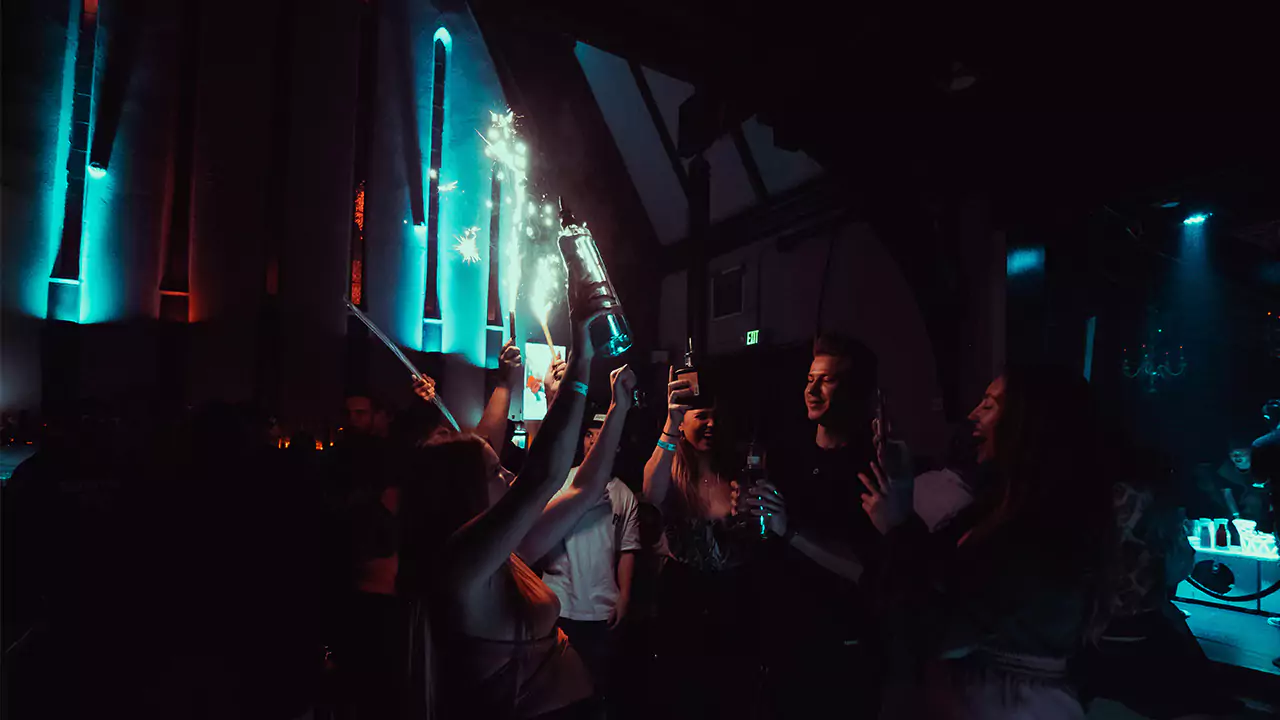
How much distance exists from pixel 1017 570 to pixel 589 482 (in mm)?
1283

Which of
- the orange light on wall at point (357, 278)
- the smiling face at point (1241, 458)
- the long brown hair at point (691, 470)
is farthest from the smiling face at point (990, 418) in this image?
the orange light on wall at point (357, 278)

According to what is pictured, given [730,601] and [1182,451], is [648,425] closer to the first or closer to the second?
[730,601]

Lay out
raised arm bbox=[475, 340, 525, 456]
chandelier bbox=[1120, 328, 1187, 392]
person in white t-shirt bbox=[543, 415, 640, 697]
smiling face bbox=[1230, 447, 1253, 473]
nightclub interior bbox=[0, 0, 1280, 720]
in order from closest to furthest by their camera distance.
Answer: nightclub interior bbox=[0, 0, 1280, 720]
raised arm bbox=[475, 340, 525, 456]
person in white t-shirt bbox=[543, 415, 640, 697]
chandelier bbox=[1120, 328, 1187, 392]
smiling face bbox=[1230, 447, 1253, 473]

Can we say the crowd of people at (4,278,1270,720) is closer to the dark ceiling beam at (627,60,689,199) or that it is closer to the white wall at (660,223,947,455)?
the white wall at (660,223,947,455)

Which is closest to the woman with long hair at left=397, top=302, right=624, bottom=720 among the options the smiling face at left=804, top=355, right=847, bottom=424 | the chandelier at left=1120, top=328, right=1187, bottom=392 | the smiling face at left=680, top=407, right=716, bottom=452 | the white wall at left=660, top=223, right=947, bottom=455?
the smiling face at left=804, top=355, right=847, bottom=424

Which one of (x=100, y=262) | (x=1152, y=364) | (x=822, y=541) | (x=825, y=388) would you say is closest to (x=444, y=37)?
→ (x=100, y=262)

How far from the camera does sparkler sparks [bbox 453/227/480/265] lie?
31.4 ft

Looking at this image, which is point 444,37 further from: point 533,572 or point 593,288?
point 533,572

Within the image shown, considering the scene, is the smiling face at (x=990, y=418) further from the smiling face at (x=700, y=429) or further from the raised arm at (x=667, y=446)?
the smiling face at (x=700, y=429)

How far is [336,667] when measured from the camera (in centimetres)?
275

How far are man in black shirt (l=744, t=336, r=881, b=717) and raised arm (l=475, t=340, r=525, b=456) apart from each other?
1.14m

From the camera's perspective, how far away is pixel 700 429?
368cm

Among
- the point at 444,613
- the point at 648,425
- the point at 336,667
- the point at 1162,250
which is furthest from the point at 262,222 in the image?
the point at 1162,250

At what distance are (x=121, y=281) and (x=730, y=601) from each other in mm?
7862
